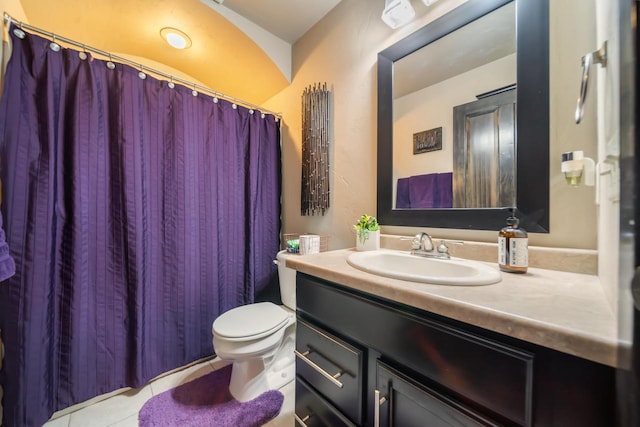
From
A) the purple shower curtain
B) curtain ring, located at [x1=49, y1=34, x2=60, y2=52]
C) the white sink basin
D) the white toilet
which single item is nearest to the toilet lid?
the white toilet

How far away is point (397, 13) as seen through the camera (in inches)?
43.7

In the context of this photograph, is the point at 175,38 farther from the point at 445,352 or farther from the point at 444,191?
the point at 445,352

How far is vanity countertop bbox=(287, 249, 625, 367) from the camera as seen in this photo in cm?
34

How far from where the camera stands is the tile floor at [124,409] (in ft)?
3.59

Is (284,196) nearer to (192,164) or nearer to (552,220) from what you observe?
(192,164)

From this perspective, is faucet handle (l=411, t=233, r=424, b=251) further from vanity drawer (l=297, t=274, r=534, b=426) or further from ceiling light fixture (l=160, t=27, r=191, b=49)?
ceiling light fixture (l=160, t=27, r=191, b=49)

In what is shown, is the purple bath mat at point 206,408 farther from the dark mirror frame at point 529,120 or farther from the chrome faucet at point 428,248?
the dark mirror frame at point 529,120

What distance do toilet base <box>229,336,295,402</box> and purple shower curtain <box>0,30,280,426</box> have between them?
1.36 ft

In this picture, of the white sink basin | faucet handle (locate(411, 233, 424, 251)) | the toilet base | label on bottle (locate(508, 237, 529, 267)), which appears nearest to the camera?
the white sink basin

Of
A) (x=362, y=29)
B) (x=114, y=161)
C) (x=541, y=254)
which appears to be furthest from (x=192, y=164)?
(x=541, y=254)

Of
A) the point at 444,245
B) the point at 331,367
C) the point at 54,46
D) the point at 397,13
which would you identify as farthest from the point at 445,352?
the point at 54,46

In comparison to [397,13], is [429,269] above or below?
below

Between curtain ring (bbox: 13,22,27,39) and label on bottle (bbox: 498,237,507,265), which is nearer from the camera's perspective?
label on bottle (bbox: 498,237,507,265)

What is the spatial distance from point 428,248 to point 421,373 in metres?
0.53
